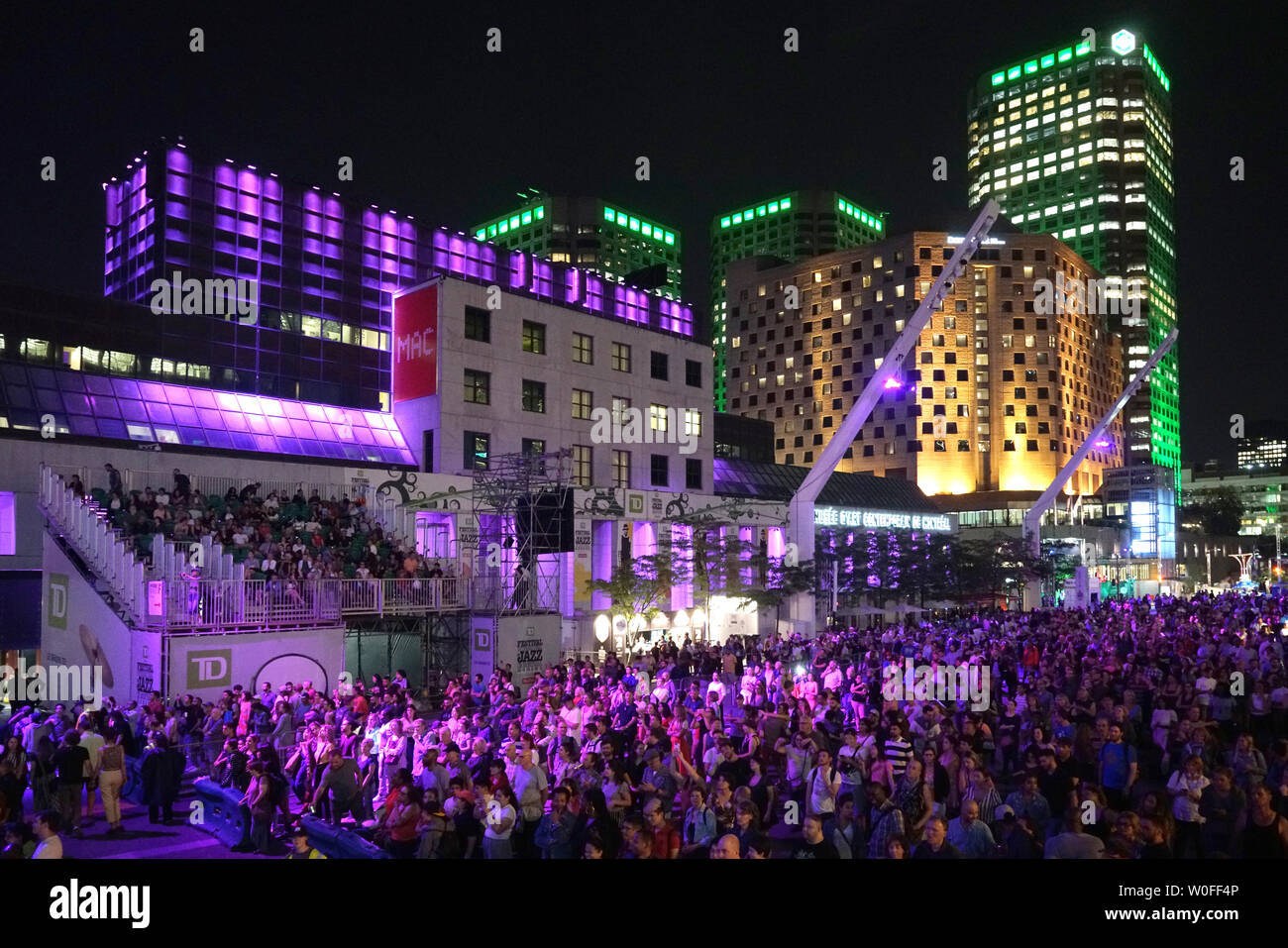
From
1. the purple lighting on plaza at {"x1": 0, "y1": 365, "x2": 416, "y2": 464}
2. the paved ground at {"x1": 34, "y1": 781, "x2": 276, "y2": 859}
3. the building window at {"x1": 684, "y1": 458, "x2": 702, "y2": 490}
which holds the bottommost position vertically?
the paved ground at {"x1": 34, "y1": 781, "x2": 276, "y2": 859}

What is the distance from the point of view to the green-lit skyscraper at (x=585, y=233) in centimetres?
16300

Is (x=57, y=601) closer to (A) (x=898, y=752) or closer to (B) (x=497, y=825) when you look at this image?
(B) (x=497, y=825)

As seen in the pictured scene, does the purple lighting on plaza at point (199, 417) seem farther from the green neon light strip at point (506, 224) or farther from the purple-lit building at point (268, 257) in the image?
the green neon light strip at point (506, 224)

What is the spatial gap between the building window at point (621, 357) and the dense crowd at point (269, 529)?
15.1 meters

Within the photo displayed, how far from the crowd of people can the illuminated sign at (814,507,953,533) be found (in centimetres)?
3104

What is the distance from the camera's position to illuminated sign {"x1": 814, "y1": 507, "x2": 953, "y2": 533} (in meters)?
52.9

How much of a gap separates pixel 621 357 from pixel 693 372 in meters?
4.86

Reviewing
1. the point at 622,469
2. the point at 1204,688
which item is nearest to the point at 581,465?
the point at 622,469

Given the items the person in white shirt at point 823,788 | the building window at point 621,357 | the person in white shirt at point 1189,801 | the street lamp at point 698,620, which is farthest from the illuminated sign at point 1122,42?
the person in white shirt at point 823,788

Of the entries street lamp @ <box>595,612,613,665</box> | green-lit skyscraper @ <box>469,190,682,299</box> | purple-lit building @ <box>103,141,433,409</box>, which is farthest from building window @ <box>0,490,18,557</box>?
green-lit skyscraper @ <box>469,190,682,299</box>

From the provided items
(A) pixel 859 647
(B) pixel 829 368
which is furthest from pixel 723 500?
(B) pixel 829 368

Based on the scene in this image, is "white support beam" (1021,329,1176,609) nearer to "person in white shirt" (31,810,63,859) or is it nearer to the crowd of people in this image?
the crowd of people
